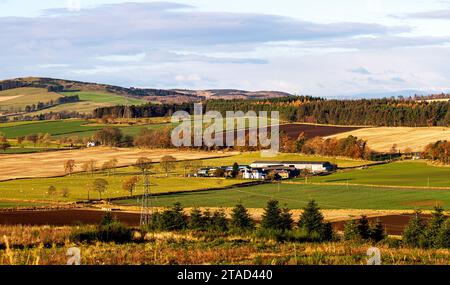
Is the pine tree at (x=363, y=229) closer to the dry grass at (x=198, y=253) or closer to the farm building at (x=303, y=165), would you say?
the dry grass at (x=198, y=253)

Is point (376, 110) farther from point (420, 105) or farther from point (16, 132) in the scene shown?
point (16, 132)

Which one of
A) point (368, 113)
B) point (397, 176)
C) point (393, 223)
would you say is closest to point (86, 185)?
point (397, 176)

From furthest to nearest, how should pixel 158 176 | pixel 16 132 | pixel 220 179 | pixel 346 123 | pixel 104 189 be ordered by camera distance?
pixel 346 123, pixel 16 132, pixel 158 176, pixel 220 179, pixel 104 189

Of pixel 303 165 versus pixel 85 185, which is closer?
pixel 85 185

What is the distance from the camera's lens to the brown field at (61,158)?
107006 millimetres

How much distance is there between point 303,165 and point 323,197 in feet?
109

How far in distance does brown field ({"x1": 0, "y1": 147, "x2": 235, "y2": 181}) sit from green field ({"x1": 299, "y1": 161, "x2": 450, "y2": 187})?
31045mm

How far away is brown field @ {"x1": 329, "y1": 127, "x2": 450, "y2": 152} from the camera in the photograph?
432 feet

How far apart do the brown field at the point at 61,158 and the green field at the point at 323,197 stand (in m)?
33.2

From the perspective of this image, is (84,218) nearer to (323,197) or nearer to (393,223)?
(393,223)

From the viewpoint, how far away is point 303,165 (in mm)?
113188

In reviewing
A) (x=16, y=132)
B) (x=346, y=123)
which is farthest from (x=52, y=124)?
(x=346, y=123)
